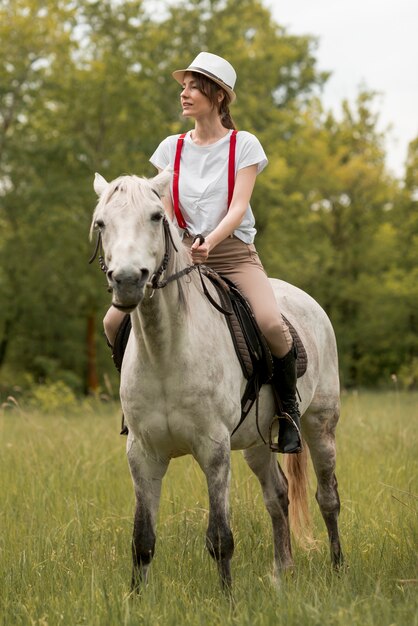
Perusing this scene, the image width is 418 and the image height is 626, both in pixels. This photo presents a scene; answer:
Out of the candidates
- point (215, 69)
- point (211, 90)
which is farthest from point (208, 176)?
point (215, 69)

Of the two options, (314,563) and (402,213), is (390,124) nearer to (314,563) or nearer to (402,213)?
(402,213)

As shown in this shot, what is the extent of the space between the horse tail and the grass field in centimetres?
12

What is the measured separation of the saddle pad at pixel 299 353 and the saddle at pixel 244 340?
559 mm

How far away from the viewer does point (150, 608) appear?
3.92 m

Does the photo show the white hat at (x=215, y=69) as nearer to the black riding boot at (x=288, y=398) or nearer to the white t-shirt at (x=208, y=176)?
the white t-shirt at (x=208, y=176)

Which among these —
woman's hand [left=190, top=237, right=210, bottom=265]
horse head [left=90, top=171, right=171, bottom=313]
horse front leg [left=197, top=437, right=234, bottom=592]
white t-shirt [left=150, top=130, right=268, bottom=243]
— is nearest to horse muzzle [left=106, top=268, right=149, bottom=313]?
horse head [left=90, top=171, right=171, bottom=313]

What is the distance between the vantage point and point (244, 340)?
4.90 m

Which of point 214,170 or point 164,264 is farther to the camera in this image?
point 214,170

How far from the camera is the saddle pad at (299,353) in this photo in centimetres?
569

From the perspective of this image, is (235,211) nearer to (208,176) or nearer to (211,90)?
(208,176)

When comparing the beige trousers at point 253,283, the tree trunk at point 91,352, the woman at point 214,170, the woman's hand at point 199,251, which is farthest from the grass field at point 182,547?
the tree trunk at point 91,352

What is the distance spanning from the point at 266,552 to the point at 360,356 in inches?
1303

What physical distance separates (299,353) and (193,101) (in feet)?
5.91

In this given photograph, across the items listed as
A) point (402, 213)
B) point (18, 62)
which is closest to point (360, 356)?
point (402, 213)
